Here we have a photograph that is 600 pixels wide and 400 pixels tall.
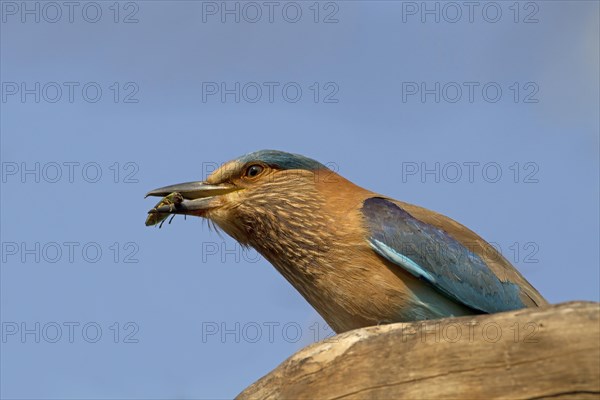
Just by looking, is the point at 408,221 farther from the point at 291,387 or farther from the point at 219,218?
the point at 291,387

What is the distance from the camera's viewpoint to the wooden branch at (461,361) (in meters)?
5.25

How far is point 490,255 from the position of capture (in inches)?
327

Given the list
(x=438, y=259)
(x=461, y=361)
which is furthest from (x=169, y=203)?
(x=461, y=361)

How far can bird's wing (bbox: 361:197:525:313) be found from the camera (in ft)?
25.3

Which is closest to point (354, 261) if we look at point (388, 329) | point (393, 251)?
point (393, 251)

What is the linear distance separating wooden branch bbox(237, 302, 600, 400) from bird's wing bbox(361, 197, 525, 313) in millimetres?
1748

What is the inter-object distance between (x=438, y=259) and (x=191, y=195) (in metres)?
2.30

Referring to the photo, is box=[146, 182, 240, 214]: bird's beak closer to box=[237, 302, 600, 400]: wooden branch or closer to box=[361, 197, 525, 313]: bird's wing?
box=[361, 197, 525, 313]: bird's wing

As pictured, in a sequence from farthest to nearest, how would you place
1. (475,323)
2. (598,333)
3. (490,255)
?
1. (490,255)
2. (475,323)
3. (598,333)

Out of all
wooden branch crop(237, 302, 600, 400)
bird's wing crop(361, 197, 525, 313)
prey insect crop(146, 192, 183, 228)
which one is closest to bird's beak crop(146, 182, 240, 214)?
prey insect crop(146, 192, 183, 228)

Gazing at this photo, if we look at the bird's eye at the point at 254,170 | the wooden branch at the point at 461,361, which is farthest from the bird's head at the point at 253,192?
the wooden branch at the point at 461,361

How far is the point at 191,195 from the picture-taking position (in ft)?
28.3

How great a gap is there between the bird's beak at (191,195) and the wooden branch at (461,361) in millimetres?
2685

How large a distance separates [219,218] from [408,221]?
1.68 metres
